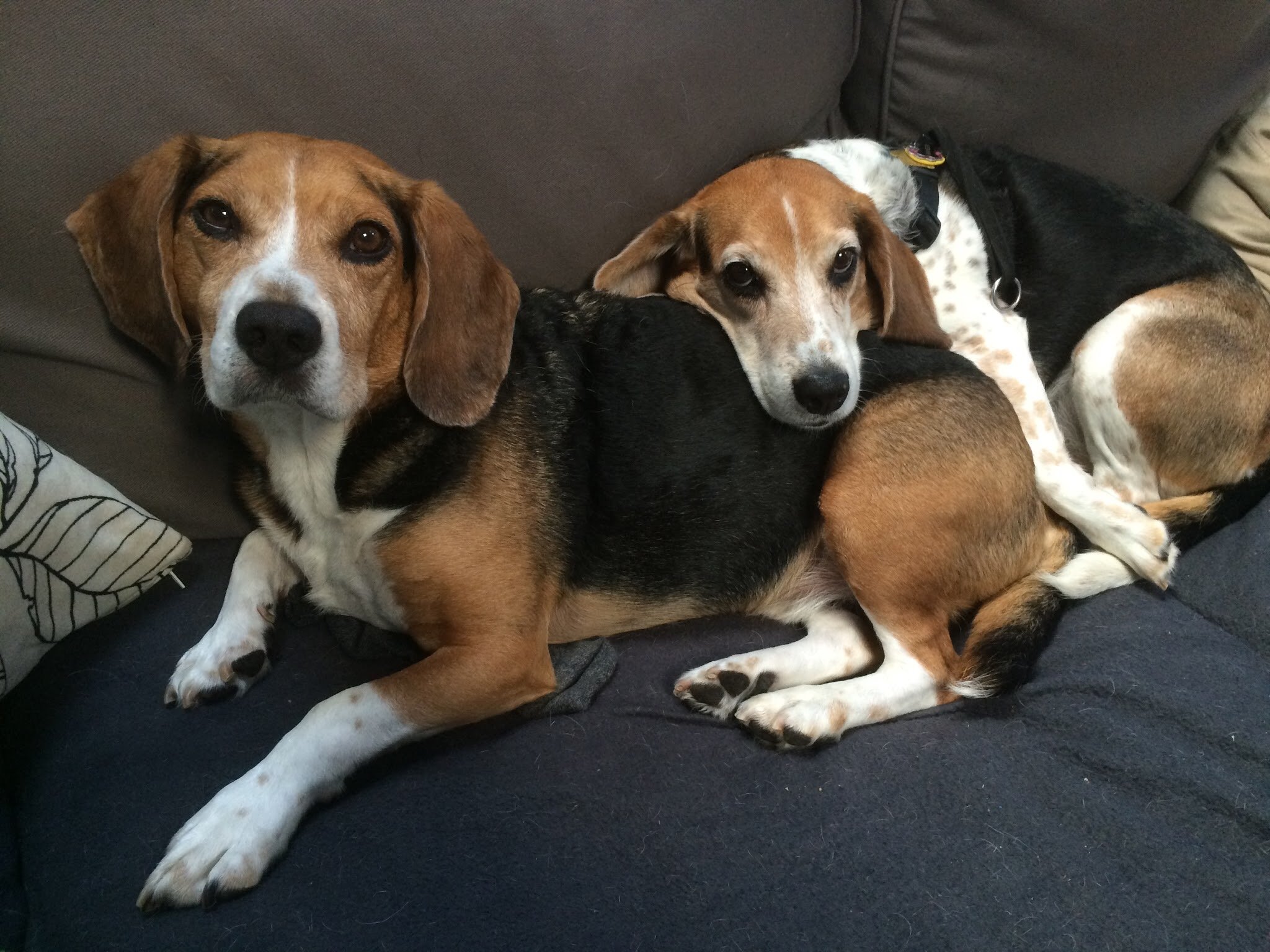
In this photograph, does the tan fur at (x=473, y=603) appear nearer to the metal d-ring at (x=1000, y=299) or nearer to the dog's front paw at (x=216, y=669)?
the dog's front paw at (x=216, y=669)

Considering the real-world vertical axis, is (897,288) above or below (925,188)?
below

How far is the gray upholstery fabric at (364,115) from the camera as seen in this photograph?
5.44ft

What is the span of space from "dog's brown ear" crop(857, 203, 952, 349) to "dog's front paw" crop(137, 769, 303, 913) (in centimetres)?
188

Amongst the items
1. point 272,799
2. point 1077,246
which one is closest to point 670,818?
point 272,799

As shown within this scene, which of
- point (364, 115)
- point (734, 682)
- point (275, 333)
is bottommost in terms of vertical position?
point (734, 682)

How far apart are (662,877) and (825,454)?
1.08 metres

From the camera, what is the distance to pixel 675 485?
194 centimetres

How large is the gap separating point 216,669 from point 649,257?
1549mm

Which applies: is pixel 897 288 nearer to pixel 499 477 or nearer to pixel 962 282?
pixel 962 282

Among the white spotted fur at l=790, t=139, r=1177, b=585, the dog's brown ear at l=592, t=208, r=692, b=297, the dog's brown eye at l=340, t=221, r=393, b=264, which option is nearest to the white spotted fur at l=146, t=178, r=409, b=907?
the dog's brown eye at l=340, t=221, r=393, b=264

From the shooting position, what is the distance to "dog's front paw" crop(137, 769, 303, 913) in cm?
135

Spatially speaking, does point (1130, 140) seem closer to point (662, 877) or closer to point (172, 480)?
point (662, 877)

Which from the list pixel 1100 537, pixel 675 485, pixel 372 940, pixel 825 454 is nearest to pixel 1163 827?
pixel 1100 537

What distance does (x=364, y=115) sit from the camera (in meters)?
1.95
